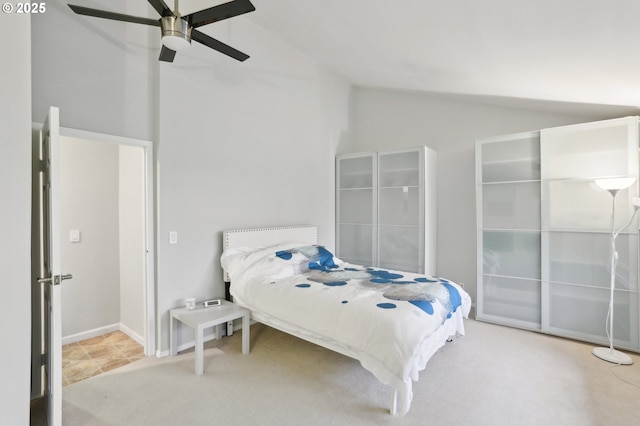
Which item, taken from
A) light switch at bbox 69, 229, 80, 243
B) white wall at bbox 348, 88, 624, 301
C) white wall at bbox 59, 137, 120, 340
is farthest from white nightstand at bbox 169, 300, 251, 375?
white wall at bbox 348, 88, 624, 301

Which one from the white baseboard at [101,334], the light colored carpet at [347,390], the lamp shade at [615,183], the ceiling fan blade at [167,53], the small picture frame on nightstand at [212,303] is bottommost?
the light colored carpet at [347,390]

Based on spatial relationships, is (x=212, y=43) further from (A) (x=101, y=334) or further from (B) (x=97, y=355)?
(A) (x=101, y=334)

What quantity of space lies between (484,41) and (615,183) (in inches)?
68.5

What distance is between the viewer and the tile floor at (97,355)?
8.64 ft

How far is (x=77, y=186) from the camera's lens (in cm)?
324

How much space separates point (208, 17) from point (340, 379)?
9.01ft

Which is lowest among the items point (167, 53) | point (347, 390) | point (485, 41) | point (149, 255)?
point (347, 390)

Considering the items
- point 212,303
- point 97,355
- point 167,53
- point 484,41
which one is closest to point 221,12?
point 167,53

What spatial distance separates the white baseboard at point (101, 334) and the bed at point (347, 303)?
116 cm

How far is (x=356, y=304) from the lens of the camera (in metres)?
2.37

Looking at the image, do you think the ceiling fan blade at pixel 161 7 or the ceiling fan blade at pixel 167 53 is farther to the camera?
the ceiling fan blade at pixel 167 53

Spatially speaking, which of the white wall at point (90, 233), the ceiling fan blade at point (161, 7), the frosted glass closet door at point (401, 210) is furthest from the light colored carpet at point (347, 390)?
the ceiling fan blade at point (161, 7)

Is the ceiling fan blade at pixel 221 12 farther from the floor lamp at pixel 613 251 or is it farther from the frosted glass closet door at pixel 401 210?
the floor lamp at pixel 613 251
